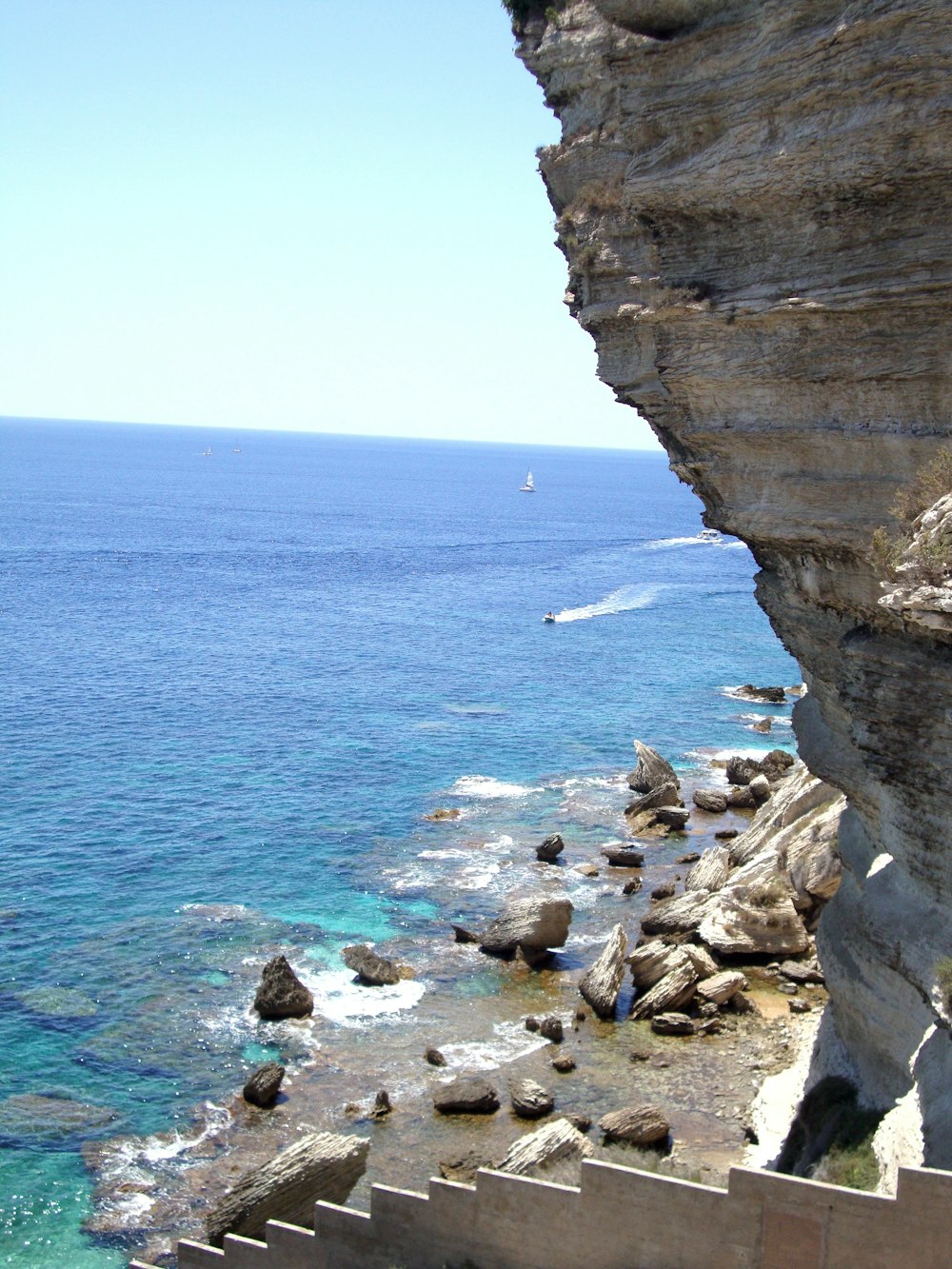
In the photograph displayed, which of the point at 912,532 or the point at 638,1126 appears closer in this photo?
the point at 912,532

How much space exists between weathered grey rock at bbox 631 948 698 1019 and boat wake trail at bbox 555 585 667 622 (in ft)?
211

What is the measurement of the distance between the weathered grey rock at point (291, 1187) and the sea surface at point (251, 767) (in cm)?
281

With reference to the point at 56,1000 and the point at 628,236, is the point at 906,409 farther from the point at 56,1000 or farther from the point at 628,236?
the point at 56,1000

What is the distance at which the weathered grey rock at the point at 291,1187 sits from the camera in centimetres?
2569

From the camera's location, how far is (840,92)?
2072cm

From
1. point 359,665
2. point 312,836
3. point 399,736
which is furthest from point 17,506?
point 312,836

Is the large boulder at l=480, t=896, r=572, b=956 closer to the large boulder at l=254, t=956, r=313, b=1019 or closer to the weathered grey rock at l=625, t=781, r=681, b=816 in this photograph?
the large boulder at l=254, t=956, r=313, b=1019

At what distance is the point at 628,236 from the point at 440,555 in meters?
110

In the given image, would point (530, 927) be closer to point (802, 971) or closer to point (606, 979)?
point (606, 979)

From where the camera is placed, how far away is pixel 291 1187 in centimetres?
2606

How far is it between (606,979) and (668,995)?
1.84 metres

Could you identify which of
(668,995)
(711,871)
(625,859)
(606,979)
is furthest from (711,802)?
(668,995)

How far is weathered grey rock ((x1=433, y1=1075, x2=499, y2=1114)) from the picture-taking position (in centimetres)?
3119

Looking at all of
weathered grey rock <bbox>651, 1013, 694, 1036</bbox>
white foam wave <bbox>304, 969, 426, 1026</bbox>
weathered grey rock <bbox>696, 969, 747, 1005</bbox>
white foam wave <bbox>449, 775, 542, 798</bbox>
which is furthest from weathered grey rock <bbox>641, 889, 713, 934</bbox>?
white foam wave <bbox>449, 775, 542, 798</bbox>
